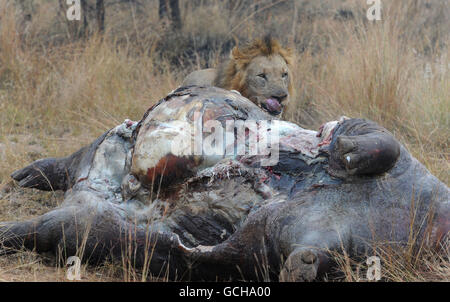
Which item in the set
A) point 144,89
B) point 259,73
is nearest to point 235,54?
point 259,73

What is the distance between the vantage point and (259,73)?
5559 millimetres

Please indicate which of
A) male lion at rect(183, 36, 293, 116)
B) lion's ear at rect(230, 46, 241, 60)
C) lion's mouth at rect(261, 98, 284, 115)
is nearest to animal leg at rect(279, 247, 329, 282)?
lion's mouth at rect(261, 98, 284, 115)

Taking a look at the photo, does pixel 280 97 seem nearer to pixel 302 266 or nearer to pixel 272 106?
pixel 272 106

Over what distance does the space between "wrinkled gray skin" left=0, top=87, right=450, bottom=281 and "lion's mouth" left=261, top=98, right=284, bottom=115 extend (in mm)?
1932

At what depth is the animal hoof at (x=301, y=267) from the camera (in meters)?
2.25

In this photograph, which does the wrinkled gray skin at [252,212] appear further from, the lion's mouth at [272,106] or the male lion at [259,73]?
the male lion at [259,73]

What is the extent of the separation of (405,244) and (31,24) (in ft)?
21.1

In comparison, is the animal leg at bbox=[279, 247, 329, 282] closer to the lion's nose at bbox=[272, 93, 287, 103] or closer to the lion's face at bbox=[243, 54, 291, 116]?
the lion's face at bbox=[243, 54, 291, 116]

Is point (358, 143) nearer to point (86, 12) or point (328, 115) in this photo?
point (328, 115)

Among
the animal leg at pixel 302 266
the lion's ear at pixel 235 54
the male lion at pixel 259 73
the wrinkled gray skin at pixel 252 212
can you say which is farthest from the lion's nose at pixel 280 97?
the animal leg at pixel 302 266

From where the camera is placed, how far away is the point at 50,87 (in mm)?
6445

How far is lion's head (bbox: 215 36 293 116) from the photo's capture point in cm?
543

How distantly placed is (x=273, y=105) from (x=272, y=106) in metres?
0.02

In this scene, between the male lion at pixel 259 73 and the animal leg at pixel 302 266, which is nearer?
the animal leg at pixel 302 266
